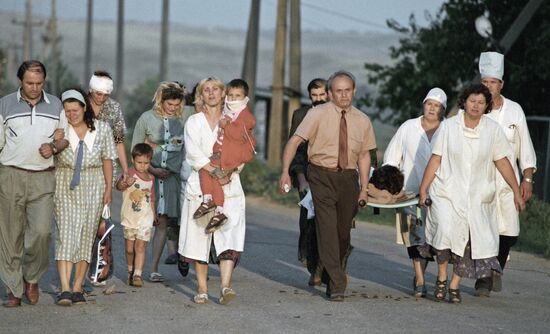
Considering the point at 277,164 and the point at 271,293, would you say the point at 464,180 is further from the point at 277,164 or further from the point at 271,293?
the point at 277,164

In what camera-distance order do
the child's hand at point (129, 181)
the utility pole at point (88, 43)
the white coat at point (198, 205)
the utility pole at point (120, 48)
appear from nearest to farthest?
1. the white coat at point (198, 205)
2. the child's hand at point (129, 181)
3. the utility pole at point (120, 48)
4. the utility pole at point (88, 43)

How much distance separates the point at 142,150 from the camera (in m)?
12.7

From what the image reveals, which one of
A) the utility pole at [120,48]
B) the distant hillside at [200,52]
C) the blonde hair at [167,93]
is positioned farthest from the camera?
the distant hillside at [200,52]

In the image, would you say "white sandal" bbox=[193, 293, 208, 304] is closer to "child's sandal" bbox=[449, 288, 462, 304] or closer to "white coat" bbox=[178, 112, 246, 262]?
"white coat" bbox=[178, 112, 246, 262]

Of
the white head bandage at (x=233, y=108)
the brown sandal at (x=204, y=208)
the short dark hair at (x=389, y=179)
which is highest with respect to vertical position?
the white head bandage at (x=233, y=108)

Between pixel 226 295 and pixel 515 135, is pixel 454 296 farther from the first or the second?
pixel 226 295

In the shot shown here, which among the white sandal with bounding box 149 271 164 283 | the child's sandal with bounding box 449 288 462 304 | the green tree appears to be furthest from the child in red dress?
the green tree

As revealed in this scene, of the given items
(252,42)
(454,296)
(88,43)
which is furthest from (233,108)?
(88,43)

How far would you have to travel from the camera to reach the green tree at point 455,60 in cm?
2803

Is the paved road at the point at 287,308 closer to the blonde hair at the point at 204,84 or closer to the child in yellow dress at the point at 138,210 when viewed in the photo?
the child in yellow dress at the point at 138,210

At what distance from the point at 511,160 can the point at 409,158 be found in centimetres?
92

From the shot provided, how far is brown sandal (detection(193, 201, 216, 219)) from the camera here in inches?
443

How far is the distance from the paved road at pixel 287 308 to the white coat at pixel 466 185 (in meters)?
0.53

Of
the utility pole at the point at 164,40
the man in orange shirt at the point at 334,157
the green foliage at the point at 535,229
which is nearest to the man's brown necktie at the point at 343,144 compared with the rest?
the man in orange shirt at the point at 334,157
